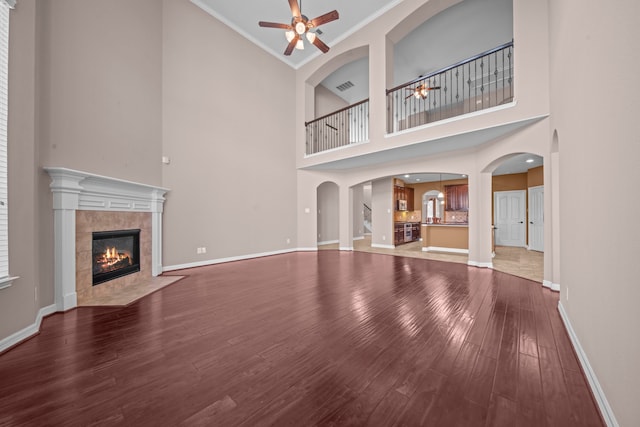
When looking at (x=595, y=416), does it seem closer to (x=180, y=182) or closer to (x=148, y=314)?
(x=148, y=314)

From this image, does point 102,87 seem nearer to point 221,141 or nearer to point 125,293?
point 221,141

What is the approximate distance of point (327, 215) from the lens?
9797mm

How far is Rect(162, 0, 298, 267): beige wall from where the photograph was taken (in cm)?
501

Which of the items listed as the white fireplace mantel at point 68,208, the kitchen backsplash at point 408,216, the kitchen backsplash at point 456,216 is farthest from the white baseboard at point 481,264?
the white fireplace mantel at point 68,208

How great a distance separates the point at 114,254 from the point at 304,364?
3826mm

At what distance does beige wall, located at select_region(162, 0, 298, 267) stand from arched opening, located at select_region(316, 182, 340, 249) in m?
1.96

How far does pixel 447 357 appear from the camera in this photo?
1902 mm

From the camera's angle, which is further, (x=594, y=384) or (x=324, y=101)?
(x=324, y=101)

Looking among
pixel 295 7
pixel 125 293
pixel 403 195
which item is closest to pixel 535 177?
pixel 403 195

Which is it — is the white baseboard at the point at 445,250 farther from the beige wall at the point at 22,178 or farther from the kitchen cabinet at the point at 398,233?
the beige wall at the point at 22,178

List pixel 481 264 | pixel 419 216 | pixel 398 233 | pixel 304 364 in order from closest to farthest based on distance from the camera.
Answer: pixel 304 364, pixel 481 264, pixel 398 233, pixel 419 216

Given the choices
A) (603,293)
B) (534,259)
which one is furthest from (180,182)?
(534,259)

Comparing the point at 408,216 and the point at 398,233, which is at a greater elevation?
the point at 408,216

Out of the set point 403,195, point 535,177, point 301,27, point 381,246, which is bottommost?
point 381,246
